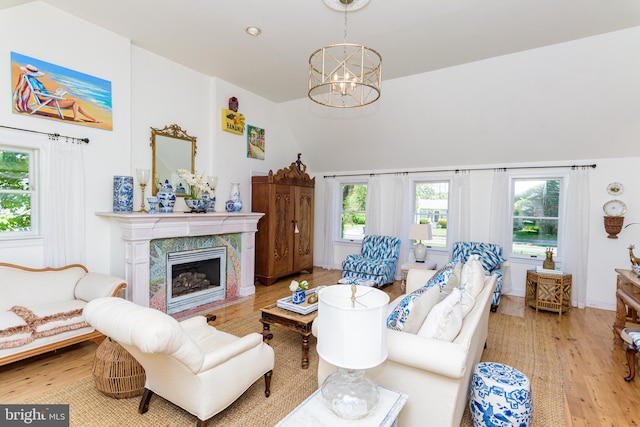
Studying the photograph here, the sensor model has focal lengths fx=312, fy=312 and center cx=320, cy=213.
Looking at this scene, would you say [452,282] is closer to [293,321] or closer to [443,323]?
[443,323]

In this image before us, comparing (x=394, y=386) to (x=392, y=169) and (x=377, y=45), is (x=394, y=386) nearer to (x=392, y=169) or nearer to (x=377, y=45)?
(x=377, y=45)

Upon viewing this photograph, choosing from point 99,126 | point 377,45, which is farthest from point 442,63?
point 99,126

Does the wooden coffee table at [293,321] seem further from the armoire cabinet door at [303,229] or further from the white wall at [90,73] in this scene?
the armoire cabinet door at [303,229]

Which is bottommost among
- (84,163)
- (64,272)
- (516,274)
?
(516,274)

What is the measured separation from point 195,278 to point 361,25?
3.76 metres

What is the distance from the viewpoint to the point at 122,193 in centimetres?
356

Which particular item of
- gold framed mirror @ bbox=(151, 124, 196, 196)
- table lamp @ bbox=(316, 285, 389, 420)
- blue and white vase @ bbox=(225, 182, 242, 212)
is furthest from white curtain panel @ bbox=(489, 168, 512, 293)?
gold framed mirror @ bbox=(151, 124, 196, 196)

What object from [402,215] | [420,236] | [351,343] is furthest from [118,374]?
[402,215]

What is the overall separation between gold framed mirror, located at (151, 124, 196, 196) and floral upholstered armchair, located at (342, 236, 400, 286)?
296cm

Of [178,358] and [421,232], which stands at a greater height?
[421,232]

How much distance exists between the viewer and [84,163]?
11.1 ft

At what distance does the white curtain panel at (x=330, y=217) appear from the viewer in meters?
6.77

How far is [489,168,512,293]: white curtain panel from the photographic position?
5004mm

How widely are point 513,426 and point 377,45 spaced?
373 centimetres
